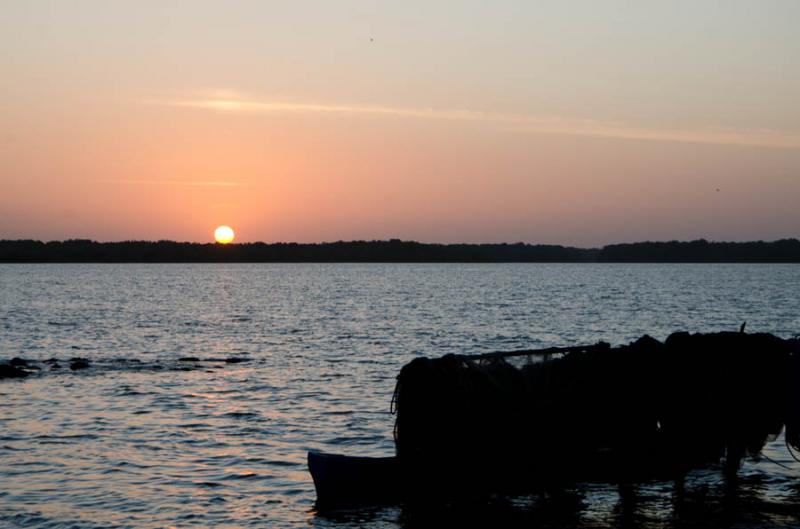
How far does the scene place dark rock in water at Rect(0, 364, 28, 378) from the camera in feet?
119

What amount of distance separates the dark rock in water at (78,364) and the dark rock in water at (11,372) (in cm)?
272

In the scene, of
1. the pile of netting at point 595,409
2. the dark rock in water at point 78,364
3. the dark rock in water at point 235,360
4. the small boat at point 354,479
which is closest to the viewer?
the pile of netting at point 595,409

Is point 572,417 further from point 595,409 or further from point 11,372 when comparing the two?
point 11,372

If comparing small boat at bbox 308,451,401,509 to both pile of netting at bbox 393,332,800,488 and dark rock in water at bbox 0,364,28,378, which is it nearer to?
pile of netting at bbox 393,332,800,488

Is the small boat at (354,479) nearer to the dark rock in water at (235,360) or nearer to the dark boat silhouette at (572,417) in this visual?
the dark boat silhouette at (572,417)

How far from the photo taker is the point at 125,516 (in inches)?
664

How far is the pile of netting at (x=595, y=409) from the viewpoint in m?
16.5

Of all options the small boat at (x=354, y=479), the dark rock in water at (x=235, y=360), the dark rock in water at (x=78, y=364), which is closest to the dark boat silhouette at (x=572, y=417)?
the small boat at (x=354, y=479)

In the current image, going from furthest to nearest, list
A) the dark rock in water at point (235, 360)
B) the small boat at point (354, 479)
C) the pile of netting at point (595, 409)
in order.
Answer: the dark rock in water at point (235, 360)
the small boat at point (354, 479)
the pile of netting at point (595, 409)

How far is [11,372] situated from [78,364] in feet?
13.9

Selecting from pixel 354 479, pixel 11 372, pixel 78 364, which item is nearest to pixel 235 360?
pixel 78 364

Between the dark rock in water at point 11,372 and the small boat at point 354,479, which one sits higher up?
the small boat at point 354,479

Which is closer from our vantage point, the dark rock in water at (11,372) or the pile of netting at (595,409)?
the pile of netting at (595,409)

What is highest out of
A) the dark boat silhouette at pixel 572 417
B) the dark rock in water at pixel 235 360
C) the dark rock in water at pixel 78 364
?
the dark boat silhouette at pixel 572 417
